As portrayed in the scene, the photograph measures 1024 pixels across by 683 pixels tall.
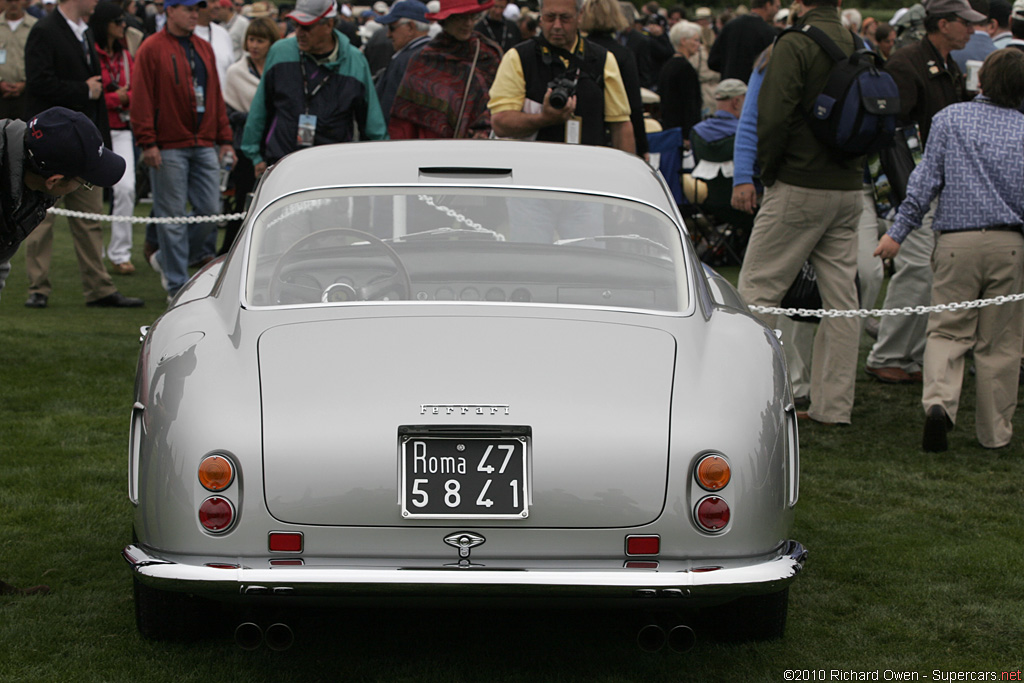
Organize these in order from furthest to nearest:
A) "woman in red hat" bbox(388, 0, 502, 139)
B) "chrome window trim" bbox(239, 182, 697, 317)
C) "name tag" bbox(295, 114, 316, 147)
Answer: "name tag" bbox(295, 114, 316, 147), "woman in red hat" bbox(388, 0, 502, 139), "chrome window trim" bbox(239, 182, 697, 317)

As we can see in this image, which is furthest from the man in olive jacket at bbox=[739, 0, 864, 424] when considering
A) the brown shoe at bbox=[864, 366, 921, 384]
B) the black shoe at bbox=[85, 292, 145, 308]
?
the black shoe at bbox=[85, 292, 145, 308]

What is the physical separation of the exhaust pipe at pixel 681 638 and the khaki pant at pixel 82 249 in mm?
7496

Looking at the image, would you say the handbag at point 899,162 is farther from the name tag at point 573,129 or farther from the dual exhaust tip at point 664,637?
the dual exhaust tip at point 664,637

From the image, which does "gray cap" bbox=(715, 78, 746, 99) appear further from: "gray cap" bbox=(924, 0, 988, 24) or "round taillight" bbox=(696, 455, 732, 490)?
"round taillight" bbox=(696, 455, 732, 490)

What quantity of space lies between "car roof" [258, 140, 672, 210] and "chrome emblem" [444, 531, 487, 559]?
1.53 m

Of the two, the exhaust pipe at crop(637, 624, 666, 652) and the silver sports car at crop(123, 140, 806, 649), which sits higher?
the silver sports car at crop(123, 140, 806, 649)

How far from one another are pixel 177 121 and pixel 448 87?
2.60m

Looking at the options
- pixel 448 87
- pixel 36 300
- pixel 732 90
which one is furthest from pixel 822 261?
pixel 36 300

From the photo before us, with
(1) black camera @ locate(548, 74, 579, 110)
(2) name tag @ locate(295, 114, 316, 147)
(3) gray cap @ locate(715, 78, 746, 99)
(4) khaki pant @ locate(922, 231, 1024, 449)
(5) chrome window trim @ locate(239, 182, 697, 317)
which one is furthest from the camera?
(3) gray cap @ locate(715, 78, 746, 99)

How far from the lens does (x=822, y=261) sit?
7.10 meters

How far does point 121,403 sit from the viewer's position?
7.23 metres

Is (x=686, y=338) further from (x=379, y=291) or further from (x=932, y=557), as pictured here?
(x=932, y=557)

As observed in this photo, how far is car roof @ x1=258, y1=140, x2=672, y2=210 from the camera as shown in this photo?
4551 millimetres

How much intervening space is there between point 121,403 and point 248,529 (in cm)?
415
